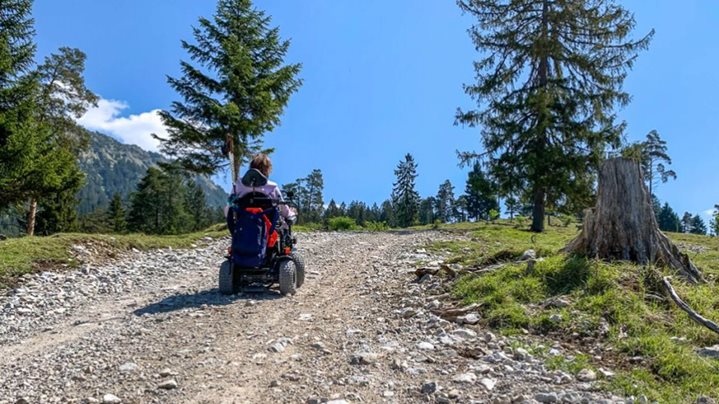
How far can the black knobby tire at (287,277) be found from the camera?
717cm

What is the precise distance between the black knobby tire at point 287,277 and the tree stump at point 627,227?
4.36 metres

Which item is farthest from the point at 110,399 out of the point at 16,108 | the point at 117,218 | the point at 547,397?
the point at 117,218

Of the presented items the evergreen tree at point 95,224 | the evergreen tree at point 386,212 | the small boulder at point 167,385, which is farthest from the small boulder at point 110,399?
the evergreen tree at point 386,212

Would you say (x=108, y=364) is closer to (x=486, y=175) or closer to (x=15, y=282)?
(x=15, y=282)

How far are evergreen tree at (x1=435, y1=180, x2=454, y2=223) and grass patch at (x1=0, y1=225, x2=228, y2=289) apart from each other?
295 ft

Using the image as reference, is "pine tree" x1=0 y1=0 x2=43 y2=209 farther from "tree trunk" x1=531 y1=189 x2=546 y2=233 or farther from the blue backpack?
"tree trunk" x1=531 y1=189 x2=546 y2=233

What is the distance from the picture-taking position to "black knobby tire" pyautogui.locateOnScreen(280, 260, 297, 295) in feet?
23.5

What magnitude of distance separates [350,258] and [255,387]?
8174 mm

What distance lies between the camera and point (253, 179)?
7.24 meters

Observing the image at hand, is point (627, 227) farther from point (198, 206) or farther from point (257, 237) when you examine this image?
point (198, 206)

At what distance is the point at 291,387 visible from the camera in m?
3.64

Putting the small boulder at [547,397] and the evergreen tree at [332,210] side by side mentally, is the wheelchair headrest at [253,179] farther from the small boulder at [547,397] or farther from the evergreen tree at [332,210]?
the evergreen tree at [332,210]

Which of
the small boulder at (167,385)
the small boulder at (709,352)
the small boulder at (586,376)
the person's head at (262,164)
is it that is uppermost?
the person's head at (262,164)

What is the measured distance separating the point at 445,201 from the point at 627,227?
9569 cm
